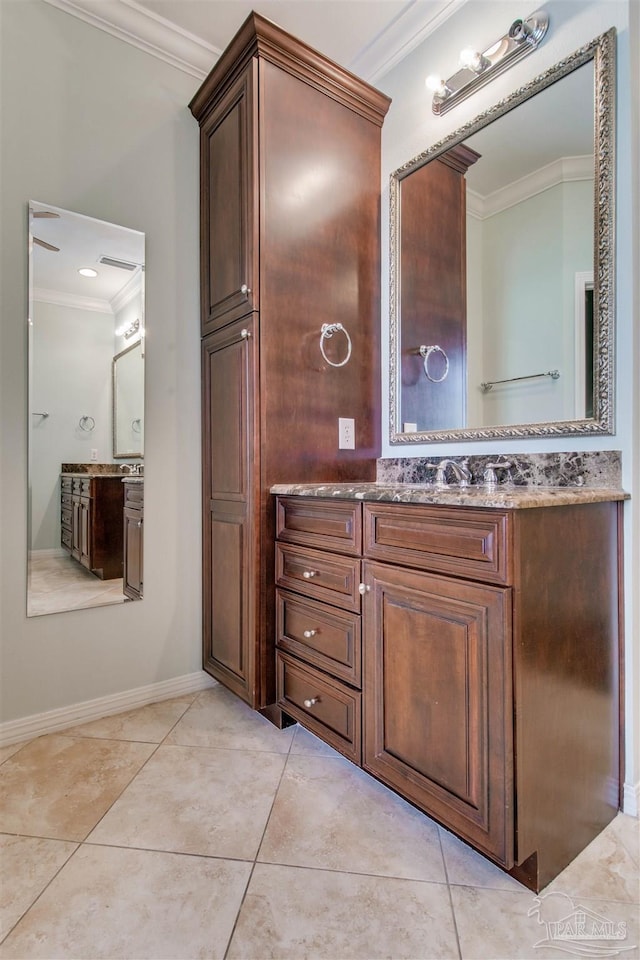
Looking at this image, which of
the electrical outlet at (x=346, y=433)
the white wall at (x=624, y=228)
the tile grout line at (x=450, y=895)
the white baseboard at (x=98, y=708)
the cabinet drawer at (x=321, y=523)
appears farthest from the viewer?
the electrical outlet at (x=346, y=433)

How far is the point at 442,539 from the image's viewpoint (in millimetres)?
1146

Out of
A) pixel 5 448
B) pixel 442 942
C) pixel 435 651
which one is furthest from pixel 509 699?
pixel 5 448

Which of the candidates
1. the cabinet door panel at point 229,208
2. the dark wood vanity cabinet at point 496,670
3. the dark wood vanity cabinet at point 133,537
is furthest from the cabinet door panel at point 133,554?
the dark wood vanity cabinet at point 496,670

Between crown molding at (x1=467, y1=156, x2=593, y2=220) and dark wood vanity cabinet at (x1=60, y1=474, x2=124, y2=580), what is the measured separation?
1.72 m

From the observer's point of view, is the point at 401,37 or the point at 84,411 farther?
→ the point at 401,37

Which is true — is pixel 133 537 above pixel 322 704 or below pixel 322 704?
above

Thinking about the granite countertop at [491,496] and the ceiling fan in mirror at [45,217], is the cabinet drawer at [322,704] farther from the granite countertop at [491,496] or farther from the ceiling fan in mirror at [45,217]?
the ceiling fan in mirror at [45,217]

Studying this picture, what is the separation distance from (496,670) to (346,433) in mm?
1140

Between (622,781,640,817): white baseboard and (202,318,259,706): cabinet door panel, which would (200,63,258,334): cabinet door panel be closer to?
(202,318,259,706): cabinet door panel

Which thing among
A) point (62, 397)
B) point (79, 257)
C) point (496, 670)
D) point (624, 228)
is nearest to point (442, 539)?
point (496, 670)

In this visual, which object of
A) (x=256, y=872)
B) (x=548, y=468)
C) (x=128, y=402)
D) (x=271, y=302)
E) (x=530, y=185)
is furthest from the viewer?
(x=128, y=402)

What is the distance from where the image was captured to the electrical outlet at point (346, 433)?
1940 millimetres

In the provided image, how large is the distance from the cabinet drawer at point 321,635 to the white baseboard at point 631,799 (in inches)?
30.9

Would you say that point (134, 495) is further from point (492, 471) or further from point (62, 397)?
point (492, 471)
